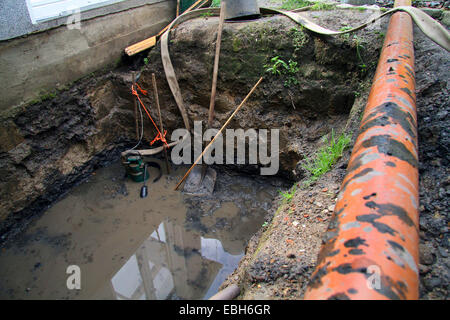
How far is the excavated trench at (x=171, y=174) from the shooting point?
3014 millimetres

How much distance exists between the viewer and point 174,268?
3041 mm

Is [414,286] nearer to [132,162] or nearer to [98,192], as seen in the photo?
Result: [132,162]

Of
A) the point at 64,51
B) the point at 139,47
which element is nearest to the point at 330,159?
the point at 139,47

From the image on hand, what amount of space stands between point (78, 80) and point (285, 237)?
12.4ft

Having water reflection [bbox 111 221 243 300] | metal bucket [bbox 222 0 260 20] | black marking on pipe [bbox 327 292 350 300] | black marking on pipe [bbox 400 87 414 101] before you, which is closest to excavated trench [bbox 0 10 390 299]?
water reflection [bbox 111 221 243 300]

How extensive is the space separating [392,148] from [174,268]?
265cm

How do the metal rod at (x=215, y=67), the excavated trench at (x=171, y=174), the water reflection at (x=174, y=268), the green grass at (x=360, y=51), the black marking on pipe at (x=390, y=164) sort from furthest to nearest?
the metal rod at (x=215, y=67) < the green grass at (x=360, y=51) < the excavated trench at (x=171, y=174) < the water reflection at (x=174, y=268) < the black marking on pipe at (x=390, y=164)

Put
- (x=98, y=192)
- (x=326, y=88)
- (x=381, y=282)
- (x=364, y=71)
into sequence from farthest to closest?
(x=98, y=192), (x=326, y=88), (x=364, y=71), (x=381, y=282)

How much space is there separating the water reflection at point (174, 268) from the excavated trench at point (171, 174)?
0.5 inches

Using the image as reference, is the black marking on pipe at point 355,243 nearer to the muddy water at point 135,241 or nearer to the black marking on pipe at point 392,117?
the black marking on pipe at point 392,117

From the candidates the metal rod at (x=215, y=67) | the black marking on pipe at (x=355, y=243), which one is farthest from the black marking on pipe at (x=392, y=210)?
the metal rod at (x=215, y=67)

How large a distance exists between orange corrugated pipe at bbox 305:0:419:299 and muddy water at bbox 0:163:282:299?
88.7 inches

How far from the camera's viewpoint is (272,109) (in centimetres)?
383

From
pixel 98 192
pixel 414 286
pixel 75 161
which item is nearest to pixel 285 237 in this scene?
pixel 414 286
